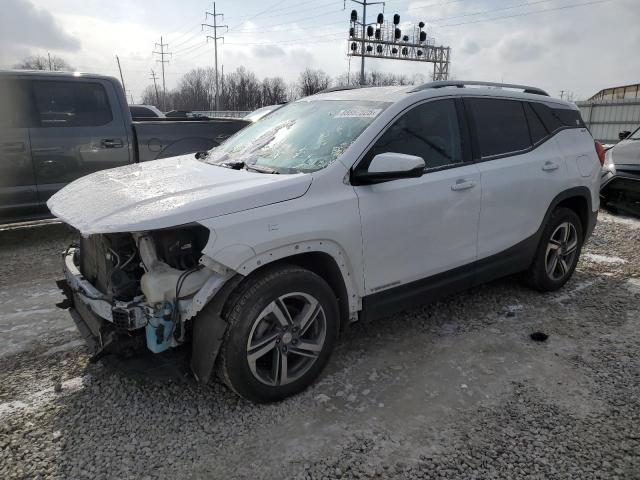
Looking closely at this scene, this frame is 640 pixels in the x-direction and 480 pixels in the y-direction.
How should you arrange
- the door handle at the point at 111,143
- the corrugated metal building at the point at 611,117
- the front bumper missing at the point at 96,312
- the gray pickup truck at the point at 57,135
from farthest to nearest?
the corrugated metal building at the point at 611,117
the door handle at the point at 111,143
the gray pickup truck at the point at 57,135
the front bumper missing at the point at 96,312

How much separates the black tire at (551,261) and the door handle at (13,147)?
18.8 ft

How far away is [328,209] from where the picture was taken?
2.99 m

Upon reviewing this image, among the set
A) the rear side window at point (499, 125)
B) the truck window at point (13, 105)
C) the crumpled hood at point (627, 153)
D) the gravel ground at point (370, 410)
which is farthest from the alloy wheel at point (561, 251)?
the truck window at point (13, 105)

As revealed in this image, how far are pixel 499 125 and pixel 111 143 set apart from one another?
480 centimetres

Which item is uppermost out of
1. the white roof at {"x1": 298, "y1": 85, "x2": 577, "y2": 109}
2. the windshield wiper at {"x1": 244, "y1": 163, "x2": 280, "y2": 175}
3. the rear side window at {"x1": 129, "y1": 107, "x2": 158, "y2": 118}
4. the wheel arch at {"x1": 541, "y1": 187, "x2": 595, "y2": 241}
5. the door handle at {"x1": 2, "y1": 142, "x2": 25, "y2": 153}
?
the rear side window at {"x1": 129, "y1": 107, "x2": 158, "y2": 118}

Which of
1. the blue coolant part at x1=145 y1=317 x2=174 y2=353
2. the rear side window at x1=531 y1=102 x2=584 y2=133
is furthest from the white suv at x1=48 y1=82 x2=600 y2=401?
the rear side window at x1=531 y1=102 x2=584 y2=133

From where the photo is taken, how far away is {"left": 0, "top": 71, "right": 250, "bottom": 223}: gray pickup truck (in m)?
5.84

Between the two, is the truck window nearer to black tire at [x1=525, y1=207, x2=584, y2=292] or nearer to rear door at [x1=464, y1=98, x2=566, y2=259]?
→ rear door at [x1=464, y1=98, x2=566, y2=259]

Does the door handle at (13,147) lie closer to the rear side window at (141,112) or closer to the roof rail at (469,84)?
the roof rail at (469,84)

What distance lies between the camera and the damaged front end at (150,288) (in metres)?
2.68

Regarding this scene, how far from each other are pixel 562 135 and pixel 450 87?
4.85 ft

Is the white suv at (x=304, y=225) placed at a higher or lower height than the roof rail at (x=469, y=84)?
lower

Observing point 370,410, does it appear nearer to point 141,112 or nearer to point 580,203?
point 580,203

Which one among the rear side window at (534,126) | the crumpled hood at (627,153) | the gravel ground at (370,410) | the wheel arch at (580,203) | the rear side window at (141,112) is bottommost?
the gravel ground at (370,410)
